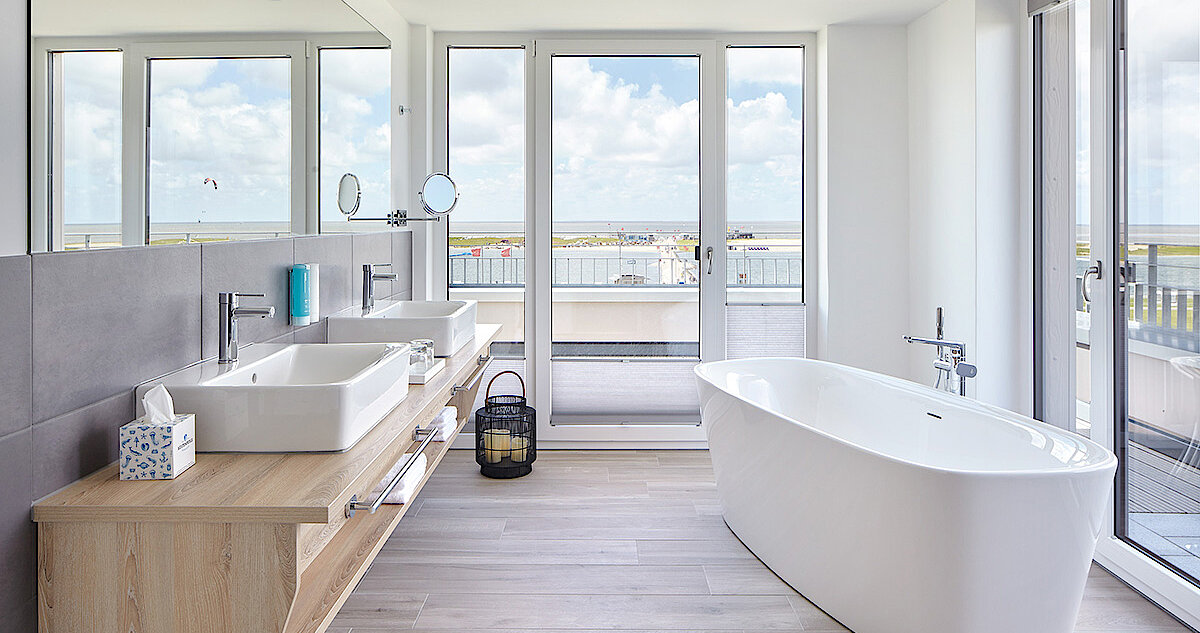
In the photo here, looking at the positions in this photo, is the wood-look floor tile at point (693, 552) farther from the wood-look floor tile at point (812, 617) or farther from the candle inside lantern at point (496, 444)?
the candle inside lantern at point (496, 444)

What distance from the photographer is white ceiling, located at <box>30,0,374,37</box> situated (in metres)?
1.74

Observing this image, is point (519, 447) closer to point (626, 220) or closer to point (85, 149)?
point (626, 220)

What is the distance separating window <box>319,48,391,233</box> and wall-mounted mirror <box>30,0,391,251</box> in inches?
0.5

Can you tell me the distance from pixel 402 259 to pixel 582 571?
211 centimetres

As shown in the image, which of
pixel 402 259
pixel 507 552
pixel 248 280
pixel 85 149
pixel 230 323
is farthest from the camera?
pixel 402 259

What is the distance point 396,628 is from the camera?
8.75 ft

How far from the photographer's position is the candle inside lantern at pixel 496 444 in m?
4.30

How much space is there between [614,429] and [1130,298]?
8.88 feet

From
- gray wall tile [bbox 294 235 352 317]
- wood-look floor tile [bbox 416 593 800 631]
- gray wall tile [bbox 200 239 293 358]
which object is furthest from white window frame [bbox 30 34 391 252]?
wood-look floor tile [bbox 416 593 800 631]

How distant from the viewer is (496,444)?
4309mm

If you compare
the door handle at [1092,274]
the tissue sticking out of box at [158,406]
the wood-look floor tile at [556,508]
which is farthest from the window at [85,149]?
the door handle at [1092,274]

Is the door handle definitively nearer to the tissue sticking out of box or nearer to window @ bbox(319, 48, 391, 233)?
window @ bbox(319, 48, 391, 233)

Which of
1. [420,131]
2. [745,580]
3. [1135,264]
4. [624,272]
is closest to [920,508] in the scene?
[745,580]

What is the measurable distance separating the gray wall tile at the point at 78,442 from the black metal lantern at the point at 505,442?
7.88 ft
